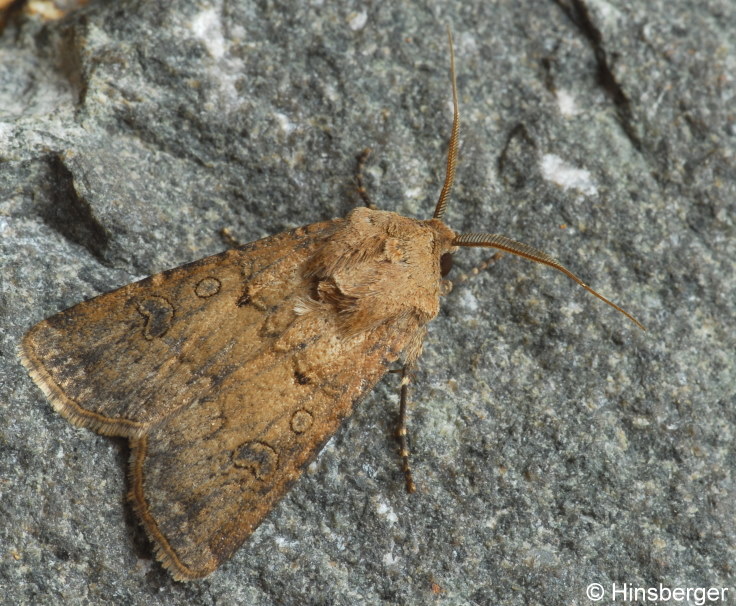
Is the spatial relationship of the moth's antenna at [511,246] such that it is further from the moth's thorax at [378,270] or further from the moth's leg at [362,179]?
the moth's leg at [362,179]

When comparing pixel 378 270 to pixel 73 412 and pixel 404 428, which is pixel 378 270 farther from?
pixel 73 412

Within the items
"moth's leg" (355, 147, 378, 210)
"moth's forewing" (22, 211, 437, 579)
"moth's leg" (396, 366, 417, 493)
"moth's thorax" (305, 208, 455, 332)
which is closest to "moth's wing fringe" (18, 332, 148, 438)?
"moth's forewing" (22, 211, 437, 579)

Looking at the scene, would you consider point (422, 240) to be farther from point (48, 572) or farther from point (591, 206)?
point (48, 572)

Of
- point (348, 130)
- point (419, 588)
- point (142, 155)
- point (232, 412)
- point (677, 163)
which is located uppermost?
point (142, 155)

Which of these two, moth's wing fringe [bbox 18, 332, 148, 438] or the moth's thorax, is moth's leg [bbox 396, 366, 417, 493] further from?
moth's wing fringe [bbox 18, 332, 148, 438]

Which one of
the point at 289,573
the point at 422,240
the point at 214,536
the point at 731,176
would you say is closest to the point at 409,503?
the point at 289,573

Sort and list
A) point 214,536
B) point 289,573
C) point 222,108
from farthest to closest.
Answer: point 222,108
point 289,573
point 214,536
